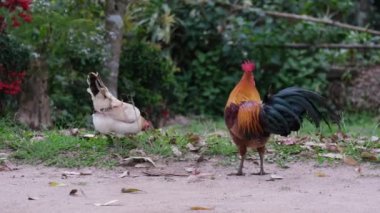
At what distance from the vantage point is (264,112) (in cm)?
651

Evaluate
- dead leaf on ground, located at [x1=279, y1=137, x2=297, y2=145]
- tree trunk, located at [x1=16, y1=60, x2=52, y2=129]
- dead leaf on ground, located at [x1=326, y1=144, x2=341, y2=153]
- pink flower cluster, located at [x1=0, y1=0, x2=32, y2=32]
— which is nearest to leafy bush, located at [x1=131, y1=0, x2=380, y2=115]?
tree trunk, located at [x1=16, y1=60, x2=52, y2=129]

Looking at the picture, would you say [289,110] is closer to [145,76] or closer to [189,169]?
[189,169]

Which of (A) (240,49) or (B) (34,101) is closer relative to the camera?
(B) (34,101)

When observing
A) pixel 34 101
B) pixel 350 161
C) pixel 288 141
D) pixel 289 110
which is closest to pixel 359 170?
pixel 350 161

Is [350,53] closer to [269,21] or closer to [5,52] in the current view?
[269,21]

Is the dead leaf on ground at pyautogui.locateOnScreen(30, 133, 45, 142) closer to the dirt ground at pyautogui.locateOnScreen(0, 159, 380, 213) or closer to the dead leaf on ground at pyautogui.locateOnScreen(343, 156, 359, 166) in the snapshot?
the dirt ground at pyautogui.locateOnScreen(0, 159, 380, 213)

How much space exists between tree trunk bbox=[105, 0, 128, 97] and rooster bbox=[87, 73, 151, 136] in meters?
3.17

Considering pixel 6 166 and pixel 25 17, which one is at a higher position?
pixel 25 17

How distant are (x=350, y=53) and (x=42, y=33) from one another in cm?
687

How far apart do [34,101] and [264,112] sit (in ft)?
14.4

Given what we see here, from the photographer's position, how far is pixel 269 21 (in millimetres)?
14391

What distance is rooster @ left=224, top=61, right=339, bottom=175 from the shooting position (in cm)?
646

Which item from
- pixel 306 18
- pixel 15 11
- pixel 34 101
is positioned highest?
pixel 306 18

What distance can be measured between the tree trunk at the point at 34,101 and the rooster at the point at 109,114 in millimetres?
2699
